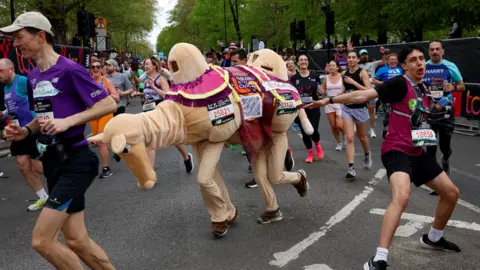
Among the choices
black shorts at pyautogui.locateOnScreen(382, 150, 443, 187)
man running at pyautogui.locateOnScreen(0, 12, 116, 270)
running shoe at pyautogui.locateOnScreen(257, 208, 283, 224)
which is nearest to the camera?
man running at pyautogui.locateOnScreen(0, 12, 116, 270)

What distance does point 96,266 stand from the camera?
3.66 meters

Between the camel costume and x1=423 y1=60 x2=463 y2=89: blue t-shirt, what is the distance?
2.13m

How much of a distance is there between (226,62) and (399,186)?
27.8ft

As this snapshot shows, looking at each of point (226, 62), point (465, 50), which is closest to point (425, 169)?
point (226, 62)

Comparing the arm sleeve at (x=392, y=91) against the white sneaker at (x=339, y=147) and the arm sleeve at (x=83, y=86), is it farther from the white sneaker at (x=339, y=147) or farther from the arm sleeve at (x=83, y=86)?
the white sneaker at (x=339, y=147)

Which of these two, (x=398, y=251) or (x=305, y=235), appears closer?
(x=398, y=251)

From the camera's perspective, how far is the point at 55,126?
11.1 ft

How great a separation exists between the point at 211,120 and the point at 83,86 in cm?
148

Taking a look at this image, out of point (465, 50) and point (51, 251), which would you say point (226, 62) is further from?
point (51, 251)

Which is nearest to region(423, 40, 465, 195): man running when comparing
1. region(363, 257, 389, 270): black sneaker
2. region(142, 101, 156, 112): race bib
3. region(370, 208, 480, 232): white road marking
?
region(370, 208, 480, 232): white road marking

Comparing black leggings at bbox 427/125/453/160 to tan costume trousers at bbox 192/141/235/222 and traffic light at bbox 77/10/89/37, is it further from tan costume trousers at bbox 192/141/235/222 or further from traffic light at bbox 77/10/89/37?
traffic light at bbox 77/10/89/37

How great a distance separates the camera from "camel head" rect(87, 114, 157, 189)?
12.9ft

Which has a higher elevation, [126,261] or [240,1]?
[240,1]

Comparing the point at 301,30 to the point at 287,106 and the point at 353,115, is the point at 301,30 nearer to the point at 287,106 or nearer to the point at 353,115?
the point at 353,115
